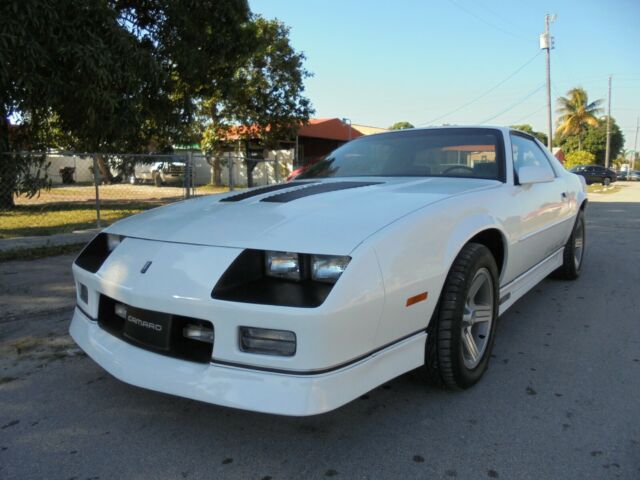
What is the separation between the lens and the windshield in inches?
138

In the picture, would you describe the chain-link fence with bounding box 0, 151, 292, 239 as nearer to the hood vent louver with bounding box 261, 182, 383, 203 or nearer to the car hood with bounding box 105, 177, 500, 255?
the car hood with bounding box 105, 177, 500, 255

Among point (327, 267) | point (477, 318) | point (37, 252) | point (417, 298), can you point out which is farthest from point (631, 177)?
point (327, 267)

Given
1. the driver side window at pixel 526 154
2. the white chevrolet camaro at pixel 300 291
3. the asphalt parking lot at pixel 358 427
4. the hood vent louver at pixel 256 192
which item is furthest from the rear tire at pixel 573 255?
the hood vent louver at pixel 256 192

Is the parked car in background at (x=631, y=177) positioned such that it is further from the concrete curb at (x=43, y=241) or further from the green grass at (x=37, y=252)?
the green grass at (x=37, y=252)

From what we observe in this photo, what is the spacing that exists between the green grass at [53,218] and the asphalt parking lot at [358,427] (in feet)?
20.9

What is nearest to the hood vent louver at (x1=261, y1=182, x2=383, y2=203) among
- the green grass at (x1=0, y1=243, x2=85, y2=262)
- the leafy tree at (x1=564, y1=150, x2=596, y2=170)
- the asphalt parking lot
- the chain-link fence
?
the asphalt parking lot

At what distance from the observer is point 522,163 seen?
3910mm

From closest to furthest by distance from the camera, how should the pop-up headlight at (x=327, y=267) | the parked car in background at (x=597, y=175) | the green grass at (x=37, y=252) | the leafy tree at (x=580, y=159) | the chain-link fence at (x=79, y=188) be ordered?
1. the pop-up headlight at (x=327, y=267)
2. the green grass at (x=37, y=252)
3. the chain-link fence at (x=79, y=188)
4. the parked car in background at (x=597, y=175)
5. the leafy tree at (x=580, y=159)

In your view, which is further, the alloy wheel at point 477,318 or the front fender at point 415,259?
the alloy wheel at point 477,318

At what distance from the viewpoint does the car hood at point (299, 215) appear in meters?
2.09

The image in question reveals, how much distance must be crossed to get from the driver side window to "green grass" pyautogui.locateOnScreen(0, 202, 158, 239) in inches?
307

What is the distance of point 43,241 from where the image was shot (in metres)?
7.50

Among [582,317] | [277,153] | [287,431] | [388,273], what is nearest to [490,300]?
[388,273]

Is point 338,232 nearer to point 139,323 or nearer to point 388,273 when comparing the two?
point 388,273
